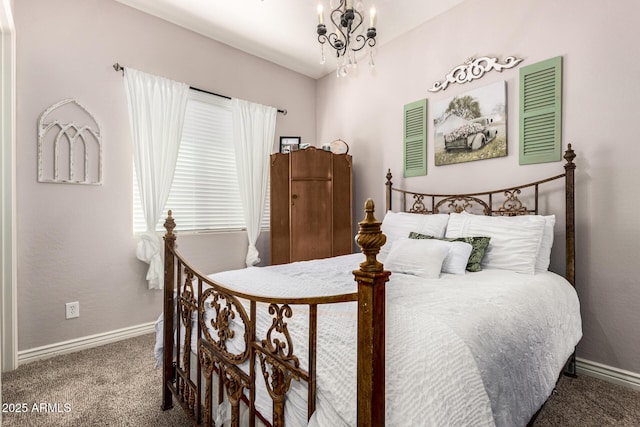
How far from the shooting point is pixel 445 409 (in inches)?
31.2

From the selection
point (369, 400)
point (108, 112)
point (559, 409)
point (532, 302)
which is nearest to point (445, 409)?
point (369, 400)

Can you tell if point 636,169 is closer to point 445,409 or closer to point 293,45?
point 445,409

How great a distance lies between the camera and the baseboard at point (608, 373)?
191 centimetres

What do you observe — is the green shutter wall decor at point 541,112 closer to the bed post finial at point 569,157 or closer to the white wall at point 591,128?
the white wall at point 591,128

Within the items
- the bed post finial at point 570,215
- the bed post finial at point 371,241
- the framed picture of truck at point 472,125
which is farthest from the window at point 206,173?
the bed post finial at point 570,215

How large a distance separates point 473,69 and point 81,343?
3876 mm

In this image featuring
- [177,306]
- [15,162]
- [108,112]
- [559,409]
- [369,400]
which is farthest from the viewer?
[108,112]

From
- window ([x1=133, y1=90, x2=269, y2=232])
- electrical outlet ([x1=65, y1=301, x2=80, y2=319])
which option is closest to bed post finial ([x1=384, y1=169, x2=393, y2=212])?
window ([x1=133, y1=90, x2=269, y2=232])

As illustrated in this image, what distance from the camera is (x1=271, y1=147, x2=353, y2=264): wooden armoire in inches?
127

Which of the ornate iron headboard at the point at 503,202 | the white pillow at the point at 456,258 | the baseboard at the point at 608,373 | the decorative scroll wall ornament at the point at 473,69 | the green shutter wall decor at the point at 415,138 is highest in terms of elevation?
the decorative scroll wall ornament at the point at 473,69

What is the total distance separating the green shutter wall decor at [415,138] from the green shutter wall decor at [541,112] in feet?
2.67

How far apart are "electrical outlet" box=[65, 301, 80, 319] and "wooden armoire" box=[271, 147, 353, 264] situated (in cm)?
163

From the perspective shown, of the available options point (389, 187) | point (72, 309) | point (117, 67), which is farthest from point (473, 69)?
point (72, 309)

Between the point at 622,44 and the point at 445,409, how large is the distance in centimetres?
250
